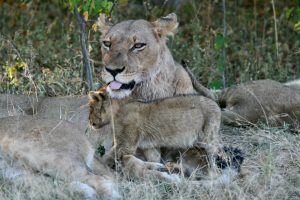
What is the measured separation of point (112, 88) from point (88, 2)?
126 cm

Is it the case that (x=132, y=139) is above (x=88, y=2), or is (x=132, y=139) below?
below

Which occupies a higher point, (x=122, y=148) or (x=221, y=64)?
(x=122, y=148)

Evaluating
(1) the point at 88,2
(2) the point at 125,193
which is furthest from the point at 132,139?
(1) the point at 88,2

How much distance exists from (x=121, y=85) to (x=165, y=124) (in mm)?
429

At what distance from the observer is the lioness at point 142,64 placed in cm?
522

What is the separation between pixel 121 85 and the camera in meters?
5.24

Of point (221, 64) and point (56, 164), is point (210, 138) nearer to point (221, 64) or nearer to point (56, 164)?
point (56, 164)

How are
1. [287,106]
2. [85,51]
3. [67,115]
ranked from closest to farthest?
[67,115] → [287,106] → [85,51]

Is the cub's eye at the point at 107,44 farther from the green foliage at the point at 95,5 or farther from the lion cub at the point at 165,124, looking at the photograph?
the green foliage at the point at 95,5

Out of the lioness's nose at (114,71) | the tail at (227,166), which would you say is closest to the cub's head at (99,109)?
the lioness's nose at (114,71)

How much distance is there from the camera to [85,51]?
270 inches

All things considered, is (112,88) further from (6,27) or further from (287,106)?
(6,27)

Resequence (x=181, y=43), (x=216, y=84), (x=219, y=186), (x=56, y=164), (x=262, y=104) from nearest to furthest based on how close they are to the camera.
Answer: (x=56, y=164), (x=219, y=186), (x=262, y=104), (x=216, y=84), (x=181, y=43)

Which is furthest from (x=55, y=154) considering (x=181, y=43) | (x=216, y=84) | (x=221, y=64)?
(x=181, y=43)
